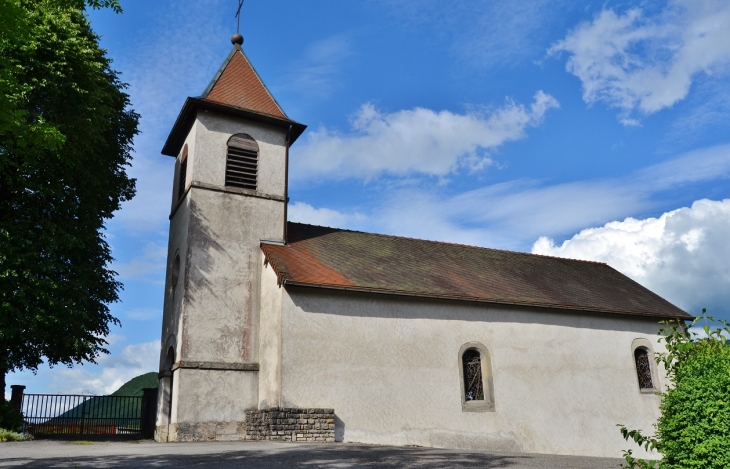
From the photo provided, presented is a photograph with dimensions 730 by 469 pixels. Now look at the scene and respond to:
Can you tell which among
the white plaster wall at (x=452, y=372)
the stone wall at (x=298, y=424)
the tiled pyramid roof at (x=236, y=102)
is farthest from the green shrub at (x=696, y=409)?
the tiled pyramid roof at (x=236, y=102)

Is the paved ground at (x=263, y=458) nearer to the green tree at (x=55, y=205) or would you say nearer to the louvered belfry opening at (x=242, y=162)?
the green tree at (x=55, y=205)

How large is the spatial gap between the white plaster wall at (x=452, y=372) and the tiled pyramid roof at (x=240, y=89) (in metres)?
6.88

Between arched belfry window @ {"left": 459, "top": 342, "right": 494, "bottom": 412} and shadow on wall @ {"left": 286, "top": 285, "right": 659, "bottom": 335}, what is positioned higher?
shadow on wall @ {"left": 286, "top": 285, "right": 659, "bottom": 335}

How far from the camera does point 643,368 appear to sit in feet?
64.6

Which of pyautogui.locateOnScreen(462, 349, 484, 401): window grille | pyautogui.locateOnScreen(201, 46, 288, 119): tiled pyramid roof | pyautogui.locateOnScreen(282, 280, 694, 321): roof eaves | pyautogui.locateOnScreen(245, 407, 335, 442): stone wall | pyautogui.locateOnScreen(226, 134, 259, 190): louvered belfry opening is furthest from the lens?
pyautogui.locateOnScreen(201, 46, 288, 119): tiled pyramid roof

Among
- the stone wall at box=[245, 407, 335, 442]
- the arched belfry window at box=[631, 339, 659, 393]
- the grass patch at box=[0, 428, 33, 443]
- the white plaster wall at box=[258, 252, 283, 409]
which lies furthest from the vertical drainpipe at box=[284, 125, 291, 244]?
the arched belfry window at box=[631, 339, 659, 393]

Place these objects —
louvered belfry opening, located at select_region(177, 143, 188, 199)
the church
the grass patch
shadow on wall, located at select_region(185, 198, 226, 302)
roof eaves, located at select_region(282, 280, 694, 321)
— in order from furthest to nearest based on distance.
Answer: louvered belfry opening, located at select_region(177, 143, 188, 199) → shadow on wall, located at select_region(185, 198, 226, 302) → roof eaves, located at select_region(282, 280, 694, 321) → the church → the grass patch

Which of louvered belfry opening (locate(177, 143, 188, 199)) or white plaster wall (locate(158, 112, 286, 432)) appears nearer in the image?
white plaster wall (locate(158, 112, 286, 432))

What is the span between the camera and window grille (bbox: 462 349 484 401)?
1655 centimetres

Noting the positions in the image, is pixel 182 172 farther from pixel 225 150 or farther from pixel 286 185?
pixel 286 185

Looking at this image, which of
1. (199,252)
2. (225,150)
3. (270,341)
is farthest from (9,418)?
(225,150)

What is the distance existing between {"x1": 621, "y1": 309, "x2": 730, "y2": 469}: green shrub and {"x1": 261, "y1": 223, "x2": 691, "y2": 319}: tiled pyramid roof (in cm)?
969

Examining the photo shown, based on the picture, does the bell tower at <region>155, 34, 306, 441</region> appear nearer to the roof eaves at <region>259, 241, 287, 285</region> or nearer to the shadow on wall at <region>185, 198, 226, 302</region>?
the shadow on wall at <region>185, 198, 226, 302</region>

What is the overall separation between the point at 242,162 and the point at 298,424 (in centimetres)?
828
